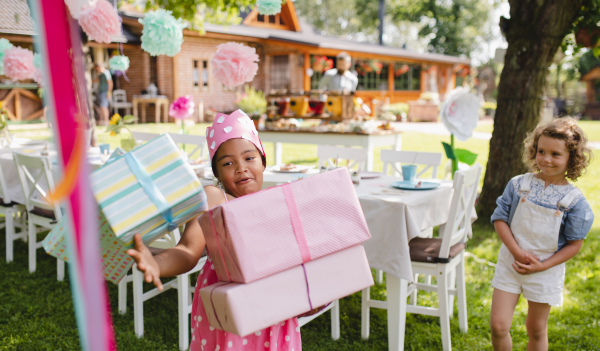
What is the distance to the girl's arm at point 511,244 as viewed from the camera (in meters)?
2.08

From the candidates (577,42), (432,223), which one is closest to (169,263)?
(432,223)

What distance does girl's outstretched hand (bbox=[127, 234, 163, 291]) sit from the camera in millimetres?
952

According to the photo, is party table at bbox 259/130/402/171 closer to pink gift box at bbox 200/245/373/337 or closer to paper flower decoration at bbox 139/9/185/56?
paper flower decoration at bbox 139/9/185/56

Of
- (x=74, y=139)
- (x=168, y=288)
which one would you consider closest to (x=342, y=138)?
(x=168, y=288)

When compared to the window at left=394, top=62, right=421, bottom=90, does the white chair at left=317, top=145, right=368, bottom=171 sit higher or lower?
lower

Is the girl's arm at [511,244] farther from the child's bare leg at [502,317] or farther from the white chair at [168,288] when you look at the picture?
the white chair at [168,288]

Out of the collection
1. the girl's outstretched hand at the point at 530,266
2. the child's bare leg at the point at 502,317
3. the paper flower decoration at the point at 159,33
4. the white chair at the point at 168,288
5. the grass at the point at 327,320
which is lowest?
the grass at the point at 327,320

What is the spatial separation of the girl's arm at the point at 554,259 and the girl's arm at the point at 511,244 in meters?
0.02

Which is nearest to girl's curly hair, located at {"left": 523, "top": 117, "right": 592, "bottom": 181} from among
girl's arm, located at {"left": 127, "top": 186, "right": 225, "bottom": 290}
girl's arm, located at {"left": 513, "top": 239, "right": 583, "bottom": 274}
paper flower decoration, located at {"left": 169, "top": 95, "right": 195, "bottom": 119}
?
girl's arm, located at {"left": 513, "top": 239, "right": 583, "bottom": 274}

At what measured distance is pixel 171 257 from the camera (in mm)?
1131

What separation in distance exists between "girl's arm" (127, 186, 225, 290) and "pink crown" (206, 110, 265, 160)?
10.8 inches

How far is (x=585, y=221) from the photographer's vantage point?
2.02 metres

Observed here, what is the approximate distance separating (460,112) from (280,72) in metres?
13.8

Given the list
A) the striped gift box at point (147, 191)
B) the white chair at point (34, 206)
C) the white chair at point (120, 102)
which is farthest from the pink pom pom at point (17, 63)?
the white chair at point (120, 102)
